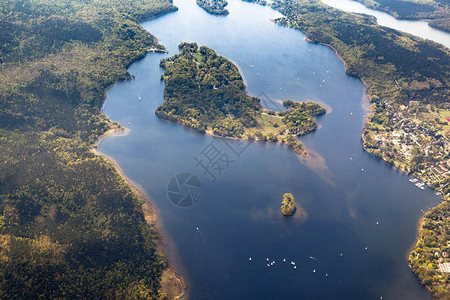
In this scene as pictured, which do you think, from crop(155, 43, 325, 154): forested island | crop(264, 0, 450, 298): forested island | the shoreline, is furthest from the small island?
the shoreline

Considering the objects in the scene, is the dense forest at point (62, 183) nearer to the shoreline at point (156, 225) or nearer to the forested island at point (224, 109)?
the shoreline at point (156, 225)

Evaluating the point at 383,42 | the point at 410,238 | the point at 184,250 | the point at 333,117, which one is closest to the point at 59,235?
the point at 184,250

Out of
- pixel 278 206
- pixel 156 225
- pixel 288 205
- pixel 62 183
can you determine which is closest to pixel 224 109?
pixel 278 206

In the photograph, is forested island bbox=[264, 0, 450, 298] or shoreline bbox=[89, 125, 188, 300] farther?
forested island bbox=[264, 0, 450, 298]

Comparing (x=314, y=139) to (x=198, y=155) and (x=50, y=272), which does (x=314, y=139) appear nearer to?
(x=198, y=155)

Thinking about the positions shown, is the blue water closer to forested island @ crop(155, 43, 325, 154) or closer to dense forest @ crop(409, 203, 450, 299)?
dense forest @ crop(409, 203, 450, 299)
